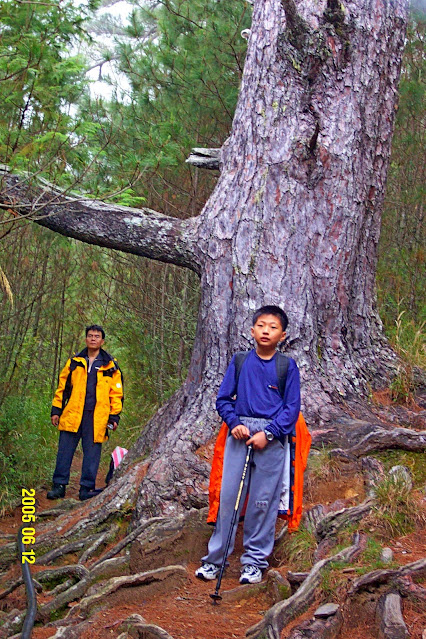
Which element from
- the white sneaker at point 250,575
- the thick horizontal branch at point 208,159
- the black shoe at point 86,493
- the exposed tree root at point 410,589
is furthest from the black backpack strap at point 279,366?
the black shoe at point 86,493

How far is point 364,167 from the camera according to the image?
588cm

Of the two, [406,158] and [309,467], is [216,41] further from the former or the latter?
[309,467]

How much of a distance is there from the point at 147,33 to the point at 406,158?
19.2 ft

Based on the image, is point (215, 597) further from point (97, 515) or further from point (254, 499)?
point (97, 515)

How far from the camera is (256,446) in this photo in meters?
4.23

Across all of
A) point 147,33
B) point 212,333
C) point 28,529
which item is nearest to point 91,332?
point 212,333

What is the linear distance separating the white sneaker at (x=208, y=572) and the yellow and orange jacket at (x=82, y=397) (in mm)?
2988

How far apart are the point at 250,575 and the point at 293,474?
64 cm

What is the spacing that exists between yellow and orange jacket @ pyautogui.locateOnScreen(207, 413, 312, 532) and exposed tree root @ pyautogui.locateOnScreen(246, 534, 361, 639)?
60cm

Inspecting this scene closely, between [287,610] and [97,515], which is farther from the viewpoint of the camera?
[97,515]

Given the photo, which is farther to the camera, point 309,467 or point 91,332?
point 91,332

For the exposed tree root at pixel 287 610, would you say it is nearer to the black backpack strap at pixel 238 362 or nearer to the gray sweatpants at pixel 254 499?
the gray sweatpants at pixel 254 499

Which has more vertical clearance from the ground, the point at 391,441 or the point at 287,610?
the point at 391,441

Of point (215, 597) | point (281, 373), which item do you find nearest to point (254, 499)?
point (215, 597)
